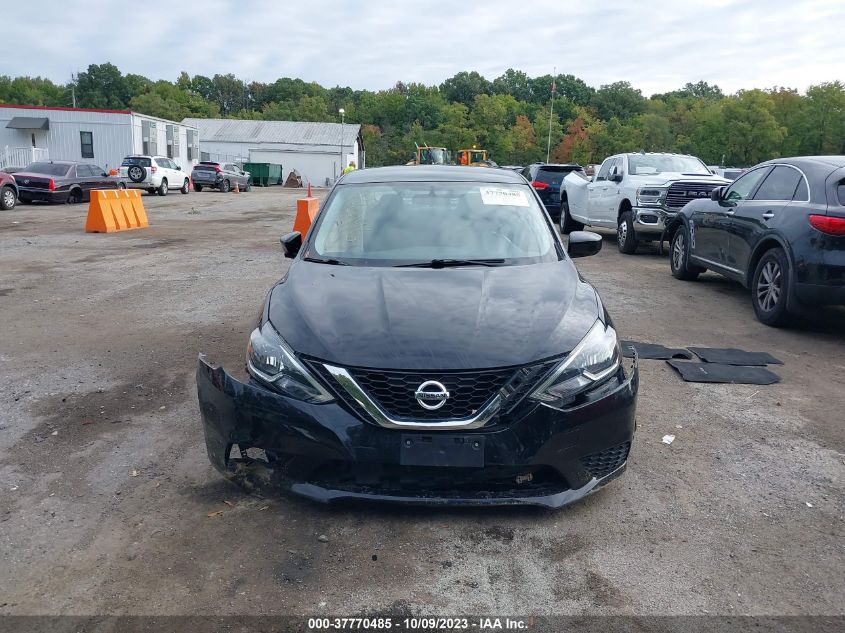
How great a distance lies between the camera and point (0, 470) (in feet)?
12.9

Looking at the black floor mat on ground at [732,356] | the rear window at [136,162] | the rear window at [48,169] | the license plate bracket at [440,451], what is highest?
the rear window at [136,162]

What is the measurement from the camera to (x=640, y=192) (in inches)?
518

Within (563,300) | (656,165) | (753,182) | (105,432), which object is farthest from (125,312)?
(656,165)

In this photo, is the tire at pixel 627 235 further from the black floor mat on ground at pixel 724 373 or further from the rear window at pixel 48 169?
the rear window at pixel 48 169

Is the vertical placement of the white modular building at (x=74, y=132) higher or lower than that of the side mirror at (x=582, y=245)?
higher

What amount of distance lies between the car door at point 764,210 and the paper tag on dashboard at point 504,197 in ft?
12.6

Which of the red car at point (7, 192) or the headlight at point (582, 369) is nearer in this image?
the headlight at point (582, 369)

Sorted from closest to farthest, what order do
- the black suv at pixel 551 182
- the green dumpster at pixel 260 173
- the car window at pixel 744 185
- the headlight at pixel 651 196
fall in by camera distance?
1. the car window at pixel 744 185
2. the headlight at pixel 651 196
3. the black suv at pixel 551 182
4. the green dumpster at pixel 260 173

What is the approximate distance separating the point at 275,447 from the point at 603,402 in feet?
4.92

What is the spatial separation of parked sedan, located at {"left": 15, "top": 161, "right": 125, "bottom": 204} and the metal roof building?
43236 mm

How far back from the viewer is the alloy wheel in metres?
7.42

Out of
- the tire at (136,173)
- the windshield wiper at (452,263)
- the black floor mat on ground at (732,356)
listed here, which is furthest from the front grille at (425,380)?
the tire at (136,173)

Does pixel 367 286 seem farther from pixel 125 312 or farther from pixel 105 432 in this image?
pixel 125 312

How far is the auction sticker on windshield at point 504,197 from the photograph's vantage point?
4.89 m
